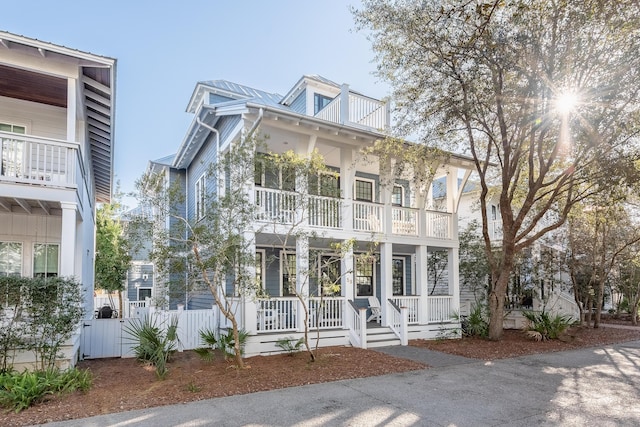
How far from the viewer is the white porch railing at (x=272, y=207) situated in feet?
33.8

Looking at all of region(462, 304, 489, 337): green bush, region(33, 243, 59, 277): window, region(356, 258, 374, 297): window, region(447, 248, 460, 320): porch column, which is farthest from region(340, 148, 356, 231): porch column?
region(33, 243, 59, 277): window

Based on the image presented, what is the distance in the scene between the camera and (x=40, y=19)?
13.8 meters

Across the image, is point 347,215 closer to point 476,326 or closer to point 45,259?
point 476,326

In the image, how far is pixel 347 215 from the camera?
1238 cm

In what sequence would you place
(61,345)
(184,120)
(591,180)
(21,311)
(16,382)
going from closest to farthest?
(16,382) < (21,311) < (61,345) < (591,180) < (184,120)

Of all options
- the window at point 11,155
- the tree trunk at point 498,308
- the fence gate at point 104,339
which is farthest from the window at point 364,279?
the window at point 11,155

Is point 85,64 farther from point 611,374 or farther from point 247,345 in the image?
point 611,374

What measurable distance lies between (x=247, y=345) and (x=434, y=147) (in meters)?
7.75

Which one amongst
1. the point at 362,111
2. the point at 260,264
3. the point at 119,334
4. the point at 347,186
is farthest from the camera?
the point at 362,111

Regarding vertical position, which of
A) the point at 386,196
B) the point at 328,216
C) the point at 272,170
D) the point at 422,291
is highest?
the point at 272,170

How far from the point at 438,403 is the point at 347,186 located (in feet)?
23.1

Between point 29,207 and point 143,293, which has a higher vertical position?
point 29,207

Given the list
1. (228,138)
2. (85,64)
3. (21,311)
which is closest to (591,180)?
(228,138)

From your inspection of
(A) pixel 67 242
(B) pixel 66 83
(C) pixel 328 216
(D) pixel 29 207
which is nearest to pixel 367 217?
(C) pixel 328 216
